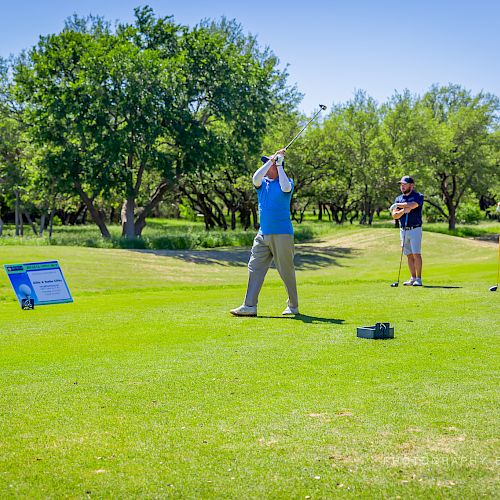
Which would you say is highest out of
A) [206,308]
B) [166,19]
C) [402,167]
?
[166,19]

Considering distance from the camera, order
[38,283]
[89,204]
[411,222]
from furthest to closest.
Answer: [89,204] < [411,222] < [38,283]

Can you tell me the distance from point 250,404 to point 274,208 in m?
6.97

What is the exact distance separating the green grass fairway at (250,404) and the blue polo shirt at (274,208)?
157cm

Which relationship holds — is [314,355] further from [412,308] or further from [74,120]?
[74,120]

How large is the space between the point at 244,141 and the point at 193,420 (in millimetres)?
40310

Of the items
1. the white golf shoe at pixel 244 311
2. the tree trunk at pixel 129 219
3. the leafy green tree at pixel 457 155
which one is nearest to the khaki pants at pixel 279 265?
the white golf shoe at pixel 244 311

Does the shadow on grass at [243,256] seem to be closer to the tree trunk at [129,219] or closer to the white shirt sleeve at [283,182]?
the tree trunk at [129,219]

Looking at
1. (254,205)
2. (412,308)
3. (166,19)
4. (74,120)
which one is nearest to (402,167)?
(254,205)

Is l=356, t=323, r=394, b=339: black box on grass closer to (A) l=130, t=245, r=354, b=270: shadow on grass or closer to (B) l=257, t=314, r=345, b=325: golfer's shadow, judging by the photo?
(B) l=257, t=314, r=345, b=325: golfer's shadow

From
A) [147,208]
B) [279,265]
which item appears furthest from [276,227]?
[147,208]

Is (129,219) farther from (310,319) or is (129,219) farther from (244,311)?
(310,319)

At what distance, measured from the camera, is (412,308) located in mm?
14047

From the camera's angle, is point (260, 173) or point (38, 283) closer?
point (260, 173)

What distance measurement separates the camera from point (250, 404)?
7004mm
